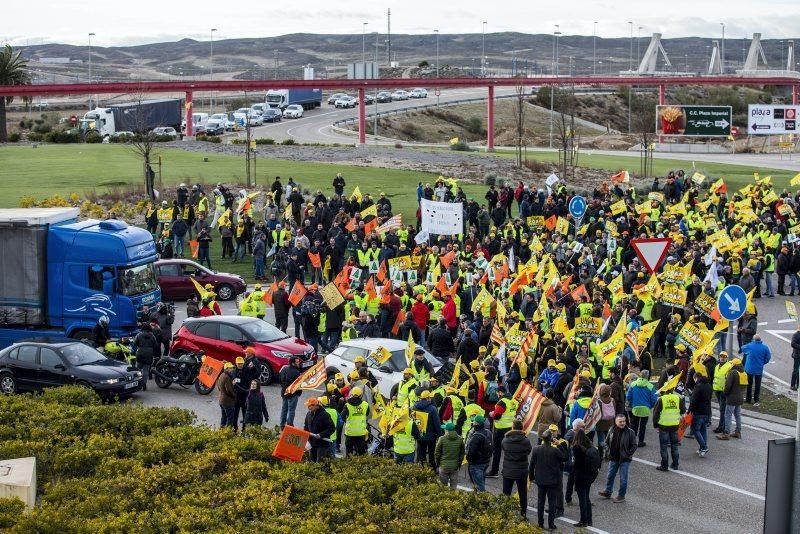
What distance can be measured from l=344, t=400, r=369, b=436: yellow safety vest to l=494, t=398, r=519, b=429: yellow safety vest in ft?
6.71

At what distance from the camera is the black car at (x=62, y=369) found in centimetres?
2320

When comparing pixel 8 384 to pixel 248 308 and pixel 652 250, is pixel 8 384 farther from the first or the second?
pixel 652 250

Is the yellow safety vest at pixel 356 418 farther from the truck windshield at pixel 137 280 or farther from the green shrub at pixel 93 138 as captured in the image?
the green shrub at pixel 93 138

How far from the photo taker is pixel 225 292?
110 feet

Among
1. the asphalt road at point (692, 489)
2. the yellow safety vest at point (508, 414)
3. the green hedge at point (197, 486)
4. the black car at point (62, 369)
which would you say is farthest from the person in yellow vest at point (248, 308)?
the yellow safety vest at point (508, 414)

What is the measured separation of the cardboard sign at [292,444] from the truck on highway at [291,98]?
96678mm

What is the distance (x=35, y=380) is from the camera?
23.5 meters

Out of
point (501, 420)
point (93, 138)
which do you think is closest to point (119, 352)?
point (501, 420)

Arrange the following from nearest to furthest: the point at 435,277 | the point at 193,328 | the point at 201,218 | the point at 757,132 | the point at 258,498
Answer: the point at 258,498
the point at 193,328
the point at 435,277
the point at 201,218
the point at 757,132

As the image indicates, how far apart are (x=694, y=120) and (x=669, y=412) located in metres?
68.1

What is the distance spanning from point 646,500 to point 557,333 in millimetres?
5445

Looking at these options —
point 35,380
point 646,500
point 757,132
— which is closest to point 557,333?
point 646,500

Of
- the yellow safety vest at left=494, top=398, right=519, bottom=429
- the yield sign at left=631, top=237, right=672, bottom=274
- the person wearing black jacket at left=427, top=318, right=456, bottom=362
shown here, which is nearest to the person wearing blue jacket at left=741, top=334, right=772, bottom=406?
the yield sign at left=631, top=237, right=672, bottom=274

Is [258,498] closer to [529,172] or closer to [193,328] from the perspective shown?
[193,328]
